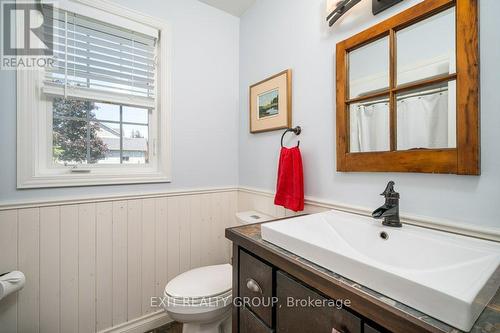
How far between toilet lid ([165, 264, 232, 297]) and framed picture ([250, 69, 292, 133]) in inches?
39.6

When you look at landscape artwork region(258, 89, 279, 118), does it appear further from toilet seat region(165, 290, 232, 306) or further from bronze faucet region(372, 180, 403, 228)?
toilet seat region(165, 290, 232, 306)

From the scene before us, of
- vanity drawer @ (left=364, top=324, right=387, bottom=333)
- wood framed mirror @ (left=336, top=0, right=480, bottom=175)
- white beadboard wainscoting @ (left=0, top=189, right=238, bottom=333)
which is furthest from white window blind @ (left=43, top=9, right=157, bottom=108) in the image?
vanity drawer @ (left=364, top=324, right=387, bottom=333)

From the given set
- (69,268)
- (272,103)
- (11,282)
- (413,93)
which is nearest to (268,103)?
(272,103)

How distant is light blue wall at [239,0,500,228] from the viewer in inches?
28.1

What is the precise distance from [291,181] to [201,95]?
1008mm

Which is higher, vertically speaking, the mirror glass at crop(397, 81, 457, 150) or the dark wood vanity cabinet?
the mirror glass at crop(397, 81, 457, 150)

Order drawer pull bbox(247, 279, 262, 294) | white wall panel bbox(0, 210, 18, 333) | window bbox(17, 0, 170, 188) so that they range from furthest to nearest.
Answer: window bbox(17, 0, 170, 188)
white wall panel bbox(0, 210, 18, 333)
drawer pull bbox(247, 279, 262, 294)

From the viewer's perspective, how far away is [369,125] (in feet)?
3.38

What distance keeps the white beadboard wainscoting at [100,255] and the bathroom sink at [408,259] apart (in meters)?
1.00

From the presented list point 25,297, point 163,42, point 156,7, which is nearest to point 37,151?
point 25,297

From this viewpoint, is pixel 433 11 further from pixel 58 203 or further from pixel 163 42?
pixel 58 203

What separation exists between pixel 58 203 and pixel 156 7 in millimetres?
1415

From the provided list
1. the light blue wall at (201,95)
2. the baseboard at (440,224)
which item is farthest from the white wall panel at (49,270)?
the baseboard at (440,224)

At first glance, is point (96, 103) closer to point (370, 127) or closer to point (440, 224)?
point (370, 127)
